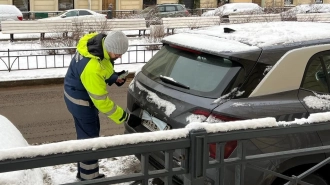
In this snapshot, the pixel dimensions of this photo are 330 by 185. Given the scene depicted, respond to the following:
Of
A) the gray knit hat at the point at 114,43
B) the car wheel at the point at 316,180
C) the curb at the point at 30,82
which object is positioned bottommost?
the curb at the point at 30,82

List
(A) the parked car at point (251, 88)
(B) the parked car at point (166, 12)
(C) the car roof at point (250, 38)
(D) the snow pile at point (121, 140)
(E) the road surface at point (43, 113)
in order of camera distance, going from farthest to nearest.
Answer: (B) the parked car at point (166, 12), (E) the road surface at point (43, 113), (C) the car roof at point (250, 38), (A) the parked car at point (251, 88), (D) the snow pile at point (121, 140)

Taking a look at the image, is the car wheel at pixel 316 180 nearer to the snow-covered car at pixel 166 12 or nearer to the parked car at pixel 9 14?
the parked car at pixel 9 14

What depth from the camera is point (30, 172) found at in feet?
12.2

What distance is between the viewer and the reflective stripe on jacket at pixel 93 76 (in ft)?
13.7

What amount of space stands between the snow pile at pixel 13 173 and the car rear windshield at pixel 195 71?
1380 millimetres

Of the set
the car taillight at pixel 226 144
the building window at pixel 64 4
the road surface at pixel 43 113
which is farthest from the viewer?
the building window at pixel 64 4

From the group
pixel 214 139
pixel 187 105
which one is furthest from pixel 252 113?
pixel 214 139

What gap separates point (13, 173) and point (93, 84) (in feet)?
3.70

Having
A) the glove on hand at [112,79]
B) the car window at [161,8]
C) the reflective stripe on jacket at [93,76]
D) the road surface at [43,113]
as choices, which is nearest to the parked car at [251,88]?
the reflective stripe on jacket at [93,76]

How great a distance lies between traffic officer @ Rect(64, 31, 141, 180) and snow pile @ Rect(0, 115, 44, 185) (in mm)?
435

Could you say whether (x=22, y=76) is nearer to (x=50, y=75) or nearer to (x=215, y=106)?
(x=50, y=75)

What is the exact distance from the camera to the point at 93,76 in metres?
4.16

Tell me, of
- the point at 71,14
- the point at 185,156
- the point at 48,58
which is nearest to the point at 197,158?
the point at 185,156

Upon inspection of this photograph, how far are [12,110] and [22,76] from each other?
2281 mm
